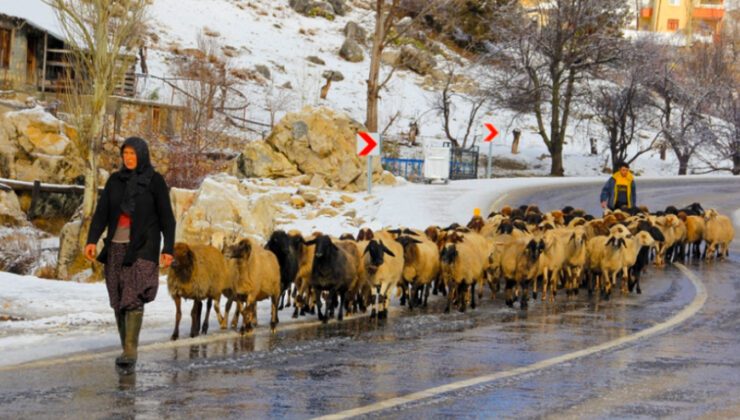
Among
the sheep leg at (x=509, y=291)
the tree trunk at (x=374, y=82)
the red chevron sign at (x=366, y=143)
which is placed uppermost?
the tree trunk at (x=374, y=82)

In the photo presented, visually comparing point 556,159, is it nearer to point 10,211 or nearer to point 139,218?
point 10,211

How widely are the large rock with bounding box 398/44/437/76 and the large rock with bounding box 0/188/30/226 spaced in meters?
46.7

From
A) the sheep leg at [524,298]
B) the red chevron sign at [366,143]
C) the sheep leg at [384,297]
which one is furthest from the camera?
the red chevron sign at [366,143]

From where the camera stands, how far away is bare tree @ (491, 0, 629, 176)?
56344mm

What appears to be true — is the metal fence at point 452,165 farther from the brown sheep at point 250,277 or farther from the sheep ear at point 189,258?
the sheep ear at point 189,258

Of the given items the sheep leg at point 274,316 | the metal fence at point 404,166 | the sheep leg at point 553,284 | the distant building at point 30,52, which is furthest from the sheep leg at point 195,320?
the metal fence at point 404,166

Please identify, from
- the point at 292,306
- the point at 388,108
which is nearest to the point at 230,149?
the point at 388,108

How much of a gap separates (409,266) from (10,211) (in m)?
19.3

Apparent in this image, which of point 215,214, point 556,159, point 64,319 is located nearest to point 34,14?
point 556,159

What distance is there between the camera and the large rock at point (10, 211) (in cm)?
3164

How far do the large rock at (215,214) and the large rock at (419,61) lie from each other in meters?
52.3

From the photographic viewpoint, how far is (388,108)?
69312 mm

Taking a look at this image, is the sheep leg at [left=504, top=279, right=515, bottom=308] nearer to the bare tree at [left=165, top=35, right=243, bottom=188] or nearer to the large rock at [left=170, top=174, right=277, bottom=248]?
the large rock at [left=170, top=174, right=277, bottom=248]

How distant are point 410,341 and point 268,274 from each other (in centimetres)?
193
